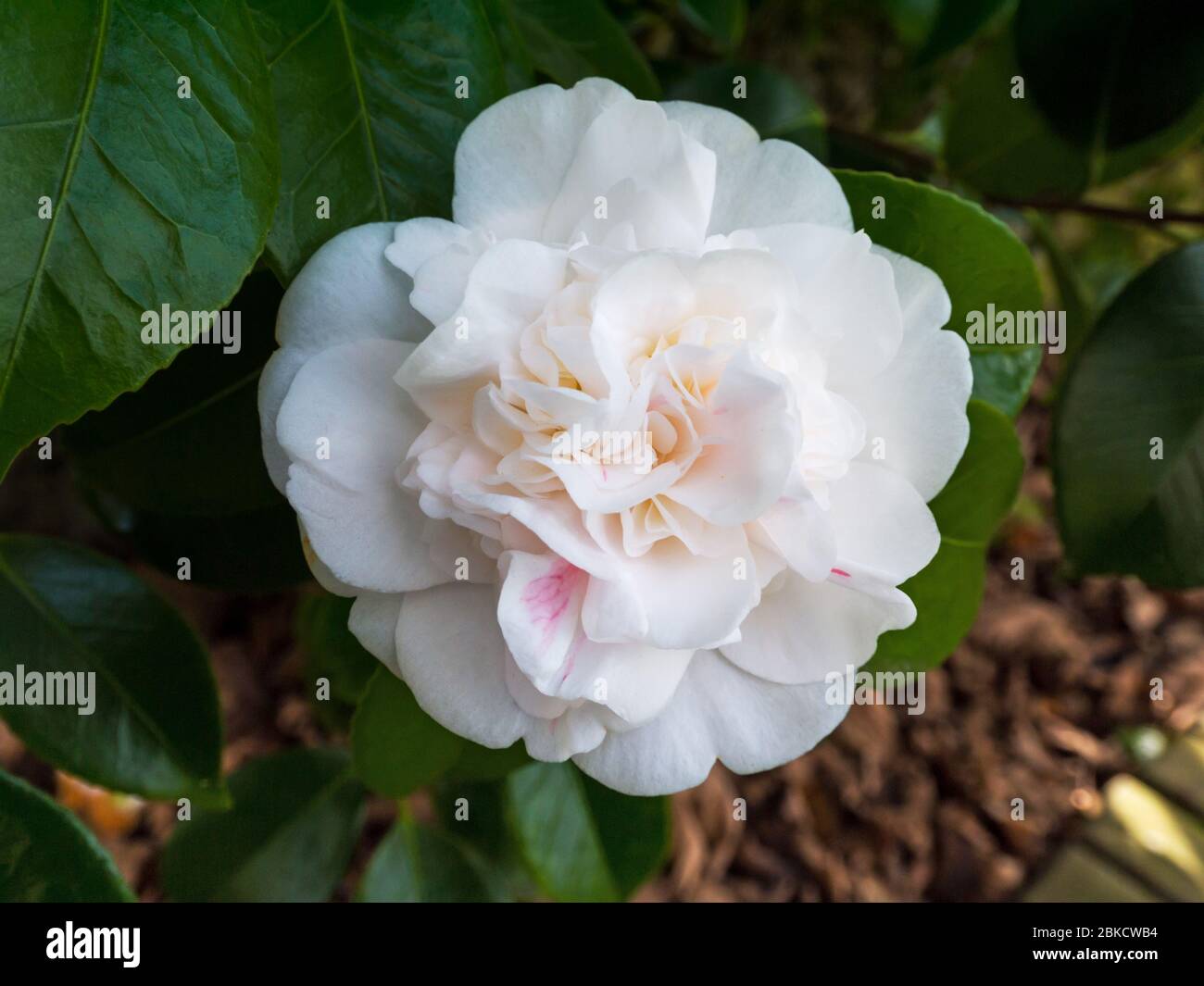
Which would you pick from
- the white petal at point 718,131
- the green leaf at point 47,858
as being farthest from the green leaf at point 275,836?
the white petal at point 718,131

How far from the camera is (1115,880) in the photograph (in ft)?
5.43

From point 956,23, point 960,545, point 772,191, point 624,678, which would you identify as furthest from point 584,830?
point 956,23

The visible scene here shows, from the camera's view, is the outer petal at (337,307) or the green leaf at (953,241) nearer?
the outer petal at (337,307)

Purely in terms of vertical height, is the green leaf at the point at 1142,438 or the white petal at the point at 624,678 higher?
the green leaf at the point at 1142,438

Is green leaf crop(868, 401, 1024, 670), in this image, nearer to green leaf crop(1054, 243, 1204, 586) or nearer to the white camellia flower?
green leaf crop(1054, 243, 1204, 586)

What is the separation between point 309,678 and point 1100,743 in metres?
1.39

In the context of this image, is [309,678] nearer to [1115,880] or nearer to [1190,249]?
[1190,249]

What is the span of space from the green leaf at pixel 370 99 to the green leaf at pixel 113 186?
0.05 meters

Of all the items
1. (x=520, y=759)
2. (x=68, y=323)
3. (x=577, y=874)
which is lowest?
(x=577, y=874)

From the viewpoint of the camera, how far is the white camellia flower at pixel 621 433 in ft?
1.64

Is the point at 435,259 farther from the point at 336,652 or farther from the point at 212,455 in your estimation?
the point at 336,652

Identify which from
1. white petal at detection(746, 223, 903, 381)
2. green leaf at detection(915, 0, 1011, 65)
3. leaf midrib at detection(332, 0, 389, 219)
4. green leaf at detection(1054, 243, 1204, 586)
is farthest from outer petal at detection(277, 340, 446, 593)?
green leaf at detection(915, 0, 1011, 65)

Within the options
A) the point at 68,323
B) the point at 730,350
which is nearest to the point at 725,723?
the point at 730,350

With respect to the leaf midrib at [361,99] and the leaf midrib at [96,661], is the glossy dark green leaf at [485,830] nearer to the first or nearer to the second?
the leaf midrib at [96,661]
